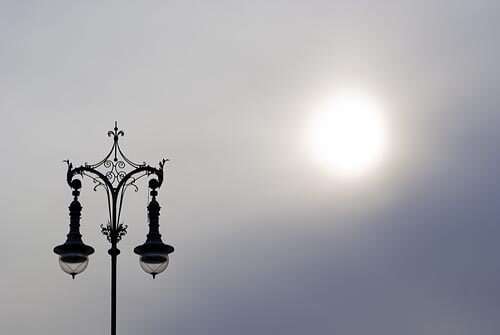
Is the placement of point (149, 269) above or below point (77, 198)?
below

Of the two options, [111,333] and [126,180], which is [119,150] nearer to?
[126,180]

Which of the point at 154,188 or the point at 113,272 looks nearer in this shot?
the point at 113,272

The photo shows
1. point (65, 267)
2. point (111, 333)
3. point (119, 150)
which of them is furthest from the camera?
point (119, 150)

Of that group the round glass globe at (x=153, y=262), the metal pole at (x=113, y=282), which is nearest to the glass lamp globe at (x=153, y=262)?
the round glass globe at (x=153, y=262)

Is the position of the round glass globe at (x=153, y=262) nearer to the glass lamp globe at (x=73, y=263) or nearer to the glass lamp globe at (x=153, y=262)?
the glass lamp globe at (x=153, y=262)

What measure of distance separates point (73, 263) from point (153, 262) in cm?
185

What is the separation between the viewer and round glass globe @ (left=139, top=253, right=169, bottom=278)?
84.1 ft

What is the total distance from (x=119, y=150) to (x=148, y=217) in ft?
7.65

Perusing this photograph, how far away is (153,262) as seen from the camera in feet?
84.3

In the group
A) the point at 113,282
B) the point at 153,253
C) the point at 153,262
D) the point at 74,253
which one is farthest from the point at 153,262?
the point at 74,253

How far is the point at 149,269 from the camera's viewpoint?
1011 inches

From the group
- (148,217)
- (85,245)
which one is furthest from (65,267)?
(148,217)

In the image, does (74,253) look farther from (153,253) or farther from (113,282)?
(153,253)

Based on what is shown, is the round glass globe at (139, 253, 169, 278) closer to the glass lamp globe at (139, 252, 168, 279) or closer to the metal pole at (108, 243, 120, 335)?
the glass lamp globe at (139, 252, 168, 279)
